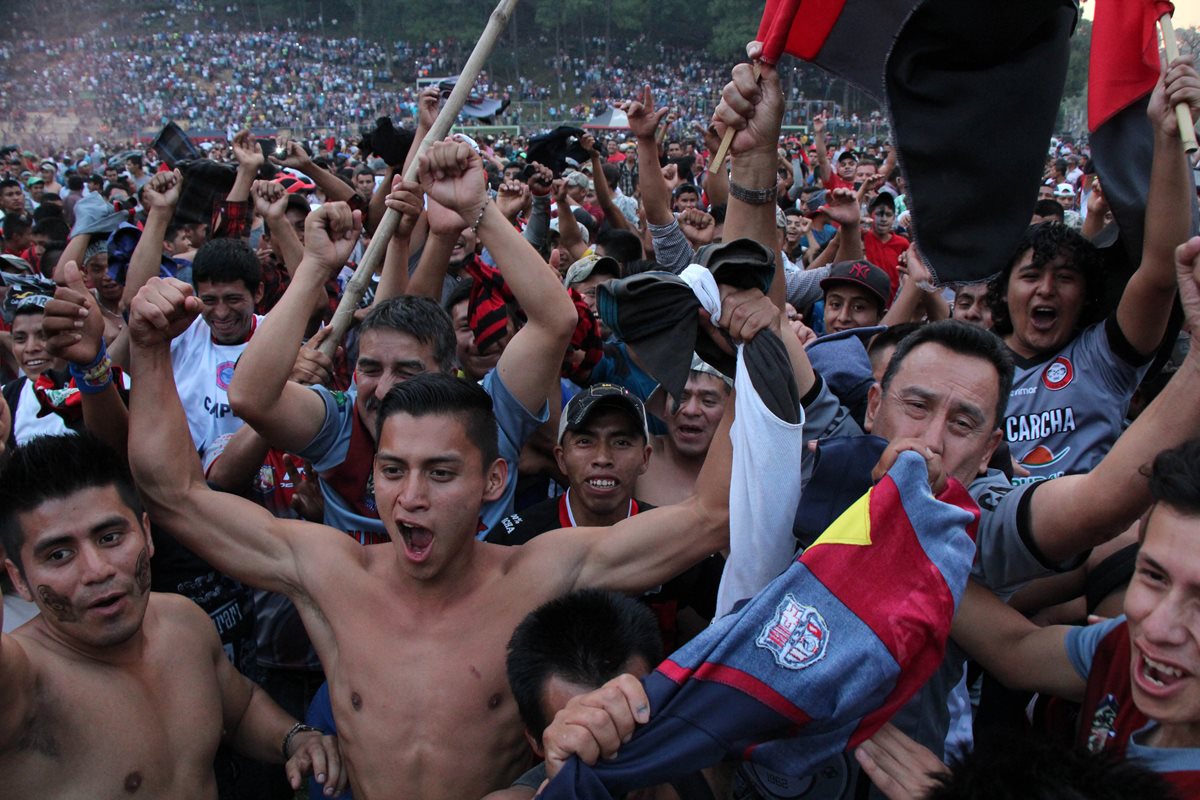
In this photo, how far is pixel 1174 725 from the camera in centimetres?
181

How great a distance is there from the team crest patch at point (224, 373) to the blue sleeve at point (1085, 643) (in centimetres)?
338

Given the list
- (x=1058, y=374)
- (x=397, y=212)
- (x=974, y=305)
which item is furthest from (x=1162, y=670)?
(x=397, y=212)

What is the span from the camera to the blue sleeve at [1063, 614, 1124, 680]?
6.82 ft

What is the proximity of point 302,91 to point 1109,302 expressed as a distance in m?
57.6

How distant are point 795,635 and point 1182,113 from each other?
1836mm

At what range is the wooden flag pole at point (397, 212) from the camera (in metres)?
3.62

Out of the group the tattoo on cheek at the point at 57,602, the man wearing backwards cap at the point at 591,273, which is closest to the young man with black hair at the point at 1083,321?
the man wearing backwards cap at the point at 591,273

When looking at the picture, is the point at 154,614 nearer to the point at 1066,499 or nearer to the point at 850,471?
the point at 850,471

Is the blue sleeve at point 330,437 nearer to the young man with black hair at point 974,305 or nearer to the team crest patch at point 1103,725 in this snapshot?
the team crest patch at point 1103,725

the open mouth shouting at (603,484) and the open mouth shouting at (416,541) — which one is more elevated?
the open mouth shouting at (416,541)

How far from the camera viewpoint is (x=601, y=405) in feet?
11.2

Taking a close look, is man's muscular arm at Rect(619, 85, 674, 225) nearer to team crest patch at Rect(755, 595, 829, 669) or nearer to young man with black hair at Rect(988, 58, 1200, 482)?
young man with black hair at Rect(988, 58, 1200, 482)

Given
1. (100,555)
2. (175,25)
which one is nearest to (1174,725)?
(100,555)

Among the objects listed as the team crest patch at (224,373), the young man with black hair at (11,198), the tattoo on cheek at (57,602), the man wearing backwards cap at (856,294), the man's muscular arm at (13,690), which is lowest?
the young man with black hair at (11,198)
